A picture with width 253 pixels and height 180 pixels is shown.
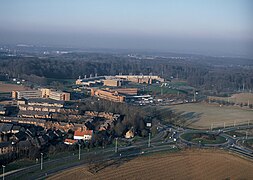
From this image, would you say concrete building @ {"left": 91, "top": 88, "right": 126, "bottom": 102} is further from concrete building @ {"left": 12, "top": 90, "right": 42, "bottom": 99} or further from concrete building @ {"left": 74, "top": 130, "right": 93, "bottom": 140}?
concrete building @ {"left": 74, "top": 130, "right": 93, "bottom": 140}

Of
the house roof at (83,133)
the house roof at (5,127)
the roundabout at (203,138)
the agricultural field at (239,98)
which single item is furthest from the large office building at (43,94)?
the agricultural field at (239,98)

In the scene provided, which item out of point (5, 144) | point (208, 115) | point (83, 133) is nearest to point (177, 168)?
point (83, 133)

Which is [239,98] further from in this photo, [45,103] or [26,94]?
[26,94]

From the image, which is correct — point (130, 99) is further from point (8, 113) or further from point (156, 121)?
point (8, 113)

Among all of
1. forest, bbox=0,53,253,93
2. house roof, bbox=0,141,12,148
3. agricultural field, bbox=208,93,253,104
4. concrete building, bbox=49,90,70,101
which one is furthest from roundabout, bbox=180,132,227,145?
forest, bbox=0,53,253,93

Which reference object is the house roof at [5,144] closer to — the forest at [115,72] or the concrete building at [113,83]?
the forest at [115,72]
